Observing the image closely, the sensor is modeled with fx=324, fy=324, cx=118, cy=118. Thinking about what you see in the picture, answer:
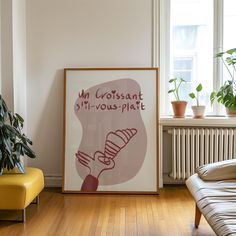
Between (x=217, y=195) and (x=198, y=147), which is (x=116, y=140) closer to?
(x=198, y=147)

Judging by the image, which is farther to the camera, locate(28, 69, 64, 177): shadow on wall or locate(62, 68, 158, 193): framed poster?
locate(28, 69, 64, 177): shadow on wall

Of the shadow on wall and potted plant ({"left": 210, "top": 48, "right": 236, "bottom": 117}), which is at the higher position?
potted plant ({"left": 210, "top": 48, "right": 236, "bottom": 117})

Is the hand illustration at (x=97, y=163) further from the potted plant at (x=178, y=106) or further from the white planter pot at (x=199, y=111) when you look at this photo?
the white planter pot at (x=199, y=111)

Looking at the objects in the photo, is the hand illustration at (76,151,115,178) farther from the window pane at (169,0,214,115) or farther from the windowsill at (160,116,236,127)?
A: the window pane at (169,0,214,115)

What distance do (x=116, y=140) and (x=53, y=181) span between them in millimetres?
917

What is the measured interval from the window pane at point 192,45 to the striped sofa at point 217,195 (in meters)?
1.47

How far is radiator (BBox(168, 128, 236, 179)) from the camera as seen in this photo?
3.63 meters

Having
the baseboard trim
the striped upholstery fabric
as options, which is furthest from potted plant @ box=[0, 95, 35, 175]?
the striped upholstery fabric

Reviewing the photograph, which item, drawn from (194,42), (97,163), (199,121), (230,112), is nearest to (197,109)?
(199,121)

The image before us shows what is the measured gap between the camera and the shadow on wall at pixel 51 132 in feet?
12.3

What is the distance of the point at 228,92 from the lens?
3.55 metres

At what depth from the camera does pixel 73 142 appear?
3.62 m

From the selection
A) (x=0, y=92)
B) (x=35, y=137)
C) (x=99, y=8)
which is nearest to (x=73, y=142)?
(x=35, y=137)

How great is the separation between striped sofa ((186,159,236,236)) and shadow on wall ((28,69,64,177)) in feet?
5.69
